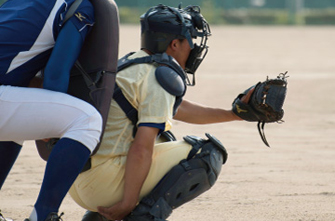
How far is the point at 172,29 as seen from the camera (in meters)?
3.40

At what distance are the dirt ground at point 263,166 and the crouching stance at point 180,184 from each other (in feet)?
1.84

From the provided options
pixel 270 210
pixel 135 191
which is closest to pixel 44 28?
pixel 135 191

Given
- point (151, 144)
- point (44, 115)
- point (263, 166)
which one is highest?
point (44, 115)

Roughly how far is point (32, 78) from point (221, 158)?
3.50 ft

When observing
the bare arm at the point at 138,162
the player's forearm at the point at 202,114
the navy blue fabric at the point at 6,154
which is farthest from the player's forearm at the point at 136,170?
the player's forearm at the point at 202,114

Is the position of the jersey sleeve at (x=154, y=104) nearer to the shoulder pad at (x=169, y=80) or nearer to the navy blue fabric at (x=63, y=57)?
the shoulder pad at (x=169, y=80)

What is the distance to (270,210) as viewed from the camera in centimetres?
403

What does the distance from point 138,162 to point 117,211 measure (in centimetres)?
30

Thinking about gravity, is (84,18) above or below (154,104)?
above

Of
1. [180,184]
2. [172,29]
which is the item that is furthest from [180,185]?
[172,29]

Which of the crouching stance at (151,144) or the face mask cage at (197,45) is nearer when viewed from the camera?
the crouching stance at (151,144)

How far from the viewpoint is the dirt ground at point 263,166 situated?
4.04 m

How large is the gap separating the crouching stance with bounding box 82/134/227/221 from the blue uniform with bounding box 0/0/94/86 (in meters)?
0.86

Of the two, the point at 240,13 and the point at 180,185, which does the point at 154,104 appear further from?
the point at 240,13
